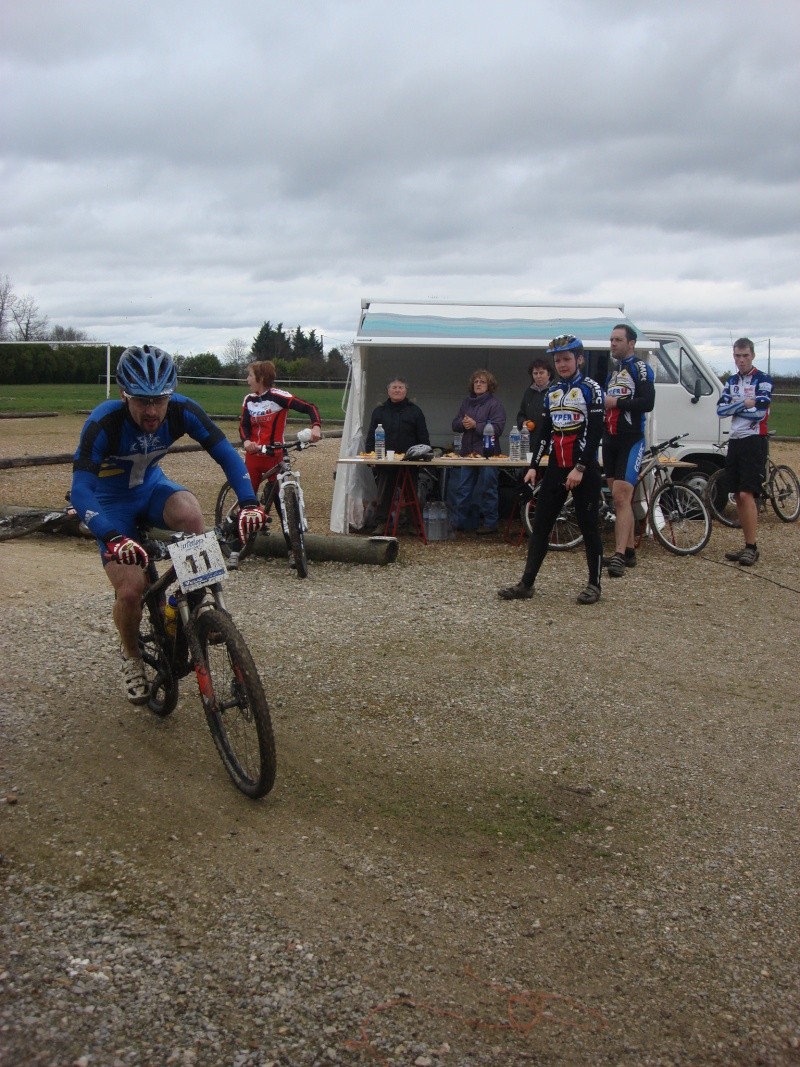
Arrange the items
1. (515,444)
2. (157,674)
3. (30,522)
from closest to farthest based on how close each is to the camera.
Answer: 1. (157,674)
2. (30,522)
3. (515,444)

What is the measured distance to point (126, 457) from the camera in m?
4.97

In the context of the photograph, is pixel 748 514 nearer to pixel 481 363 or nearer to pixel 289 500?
pixel 289 500

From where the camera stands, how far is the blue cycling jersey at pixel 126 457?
186 inches

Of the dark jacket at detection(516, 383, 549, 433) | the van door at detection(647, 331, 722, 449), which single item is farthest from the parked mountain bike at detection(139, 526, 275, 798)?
the van door at detection(647, 331, 722, 449)

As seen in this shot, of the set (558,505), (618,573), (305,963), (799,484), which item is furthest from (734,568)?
(305,963)

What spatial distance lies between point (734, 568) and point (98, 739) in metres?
6.78

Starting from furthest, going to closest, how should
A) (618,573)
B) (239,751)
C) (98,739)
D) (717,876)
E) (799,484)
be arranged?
1. (799,484)
2. (618,573)
3. (98,739)
4. (239,751)
5. (717,876)

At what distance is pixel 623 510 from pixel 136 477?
5622mm

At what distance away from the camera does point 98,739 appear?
504 centimetres

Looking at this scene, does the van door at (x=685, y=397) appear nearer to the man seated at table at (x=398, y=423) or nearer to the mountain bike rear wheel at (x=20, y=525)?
the man seated at table at (x=398, y=423)

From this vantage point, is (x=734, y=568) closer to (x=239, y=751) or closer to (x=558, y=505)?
(x=558, y=505)

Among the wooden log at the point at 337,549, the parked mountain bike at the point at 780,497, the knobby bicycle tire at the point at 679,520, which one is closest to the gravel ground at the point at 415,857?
the wooden log at the point at 337,549

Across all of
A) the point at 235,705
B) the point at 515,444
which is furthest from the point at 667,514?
the point at 235,705

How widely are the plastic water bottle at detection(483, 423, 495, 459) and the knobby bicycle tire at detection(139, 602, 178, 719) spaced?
6.93 meters
